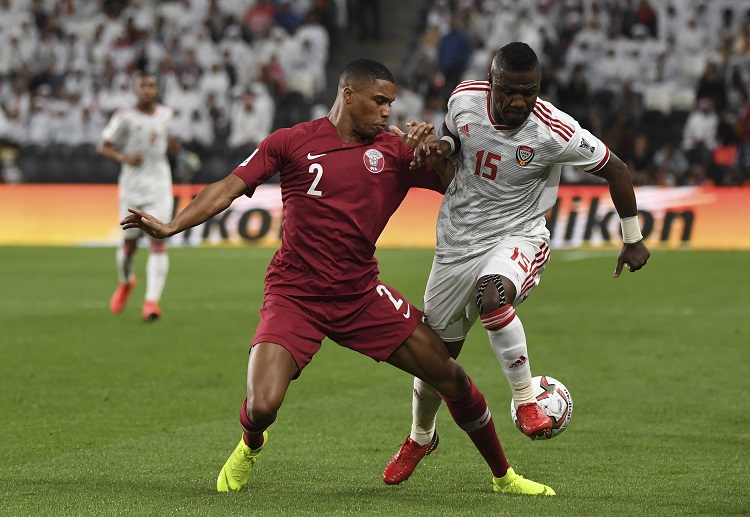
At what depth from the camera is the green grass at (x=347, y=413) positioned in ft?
19.9

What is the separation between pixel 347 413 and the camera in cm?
856

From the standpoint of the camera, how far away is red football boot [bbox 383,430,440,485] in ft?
21.2

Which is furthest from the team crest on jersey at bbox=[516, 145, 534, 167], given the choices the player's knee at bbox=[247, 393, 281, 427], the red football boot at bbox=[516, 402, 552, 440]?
the player's knee at bbox=[247, 393, 281, 427]

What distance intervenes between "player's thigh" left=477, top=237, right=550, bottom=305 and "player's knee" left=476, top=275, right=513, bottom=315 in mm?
53

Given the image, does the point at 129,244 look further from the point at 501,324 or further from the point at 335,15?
the point at 335,15

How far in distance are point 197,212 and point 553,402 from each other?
191 centimetres

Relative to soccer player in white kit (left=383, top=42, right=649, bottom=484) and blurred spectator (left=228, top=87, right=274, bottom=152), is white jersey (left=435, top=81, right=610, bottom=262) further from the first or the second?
blurred spectator (left=228, top=87, right=274, bottom=152)

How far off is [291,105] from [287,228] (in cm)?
2006

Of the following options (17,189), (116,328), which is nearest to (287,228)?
(116,328)

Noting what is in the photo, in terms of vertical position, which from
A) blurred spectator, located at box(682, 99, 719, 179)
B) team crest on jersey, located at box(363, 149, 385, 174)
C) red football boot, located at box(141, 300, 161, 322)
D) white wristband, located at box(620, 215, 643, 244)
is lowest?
blurred spectator, located at box(682, 99, 719, 179)

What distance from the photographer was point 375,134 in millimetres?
6238

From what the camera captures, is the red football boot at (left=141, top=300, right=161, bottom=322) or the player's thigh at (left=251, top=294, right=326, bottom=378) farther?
the red football boot at (left=141, top=300, right=161, bottom=322)

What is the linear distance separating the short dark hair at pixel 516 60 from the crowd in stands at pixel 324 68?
51.9ft

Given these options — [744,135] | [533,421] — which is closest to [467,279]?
[533,421]
